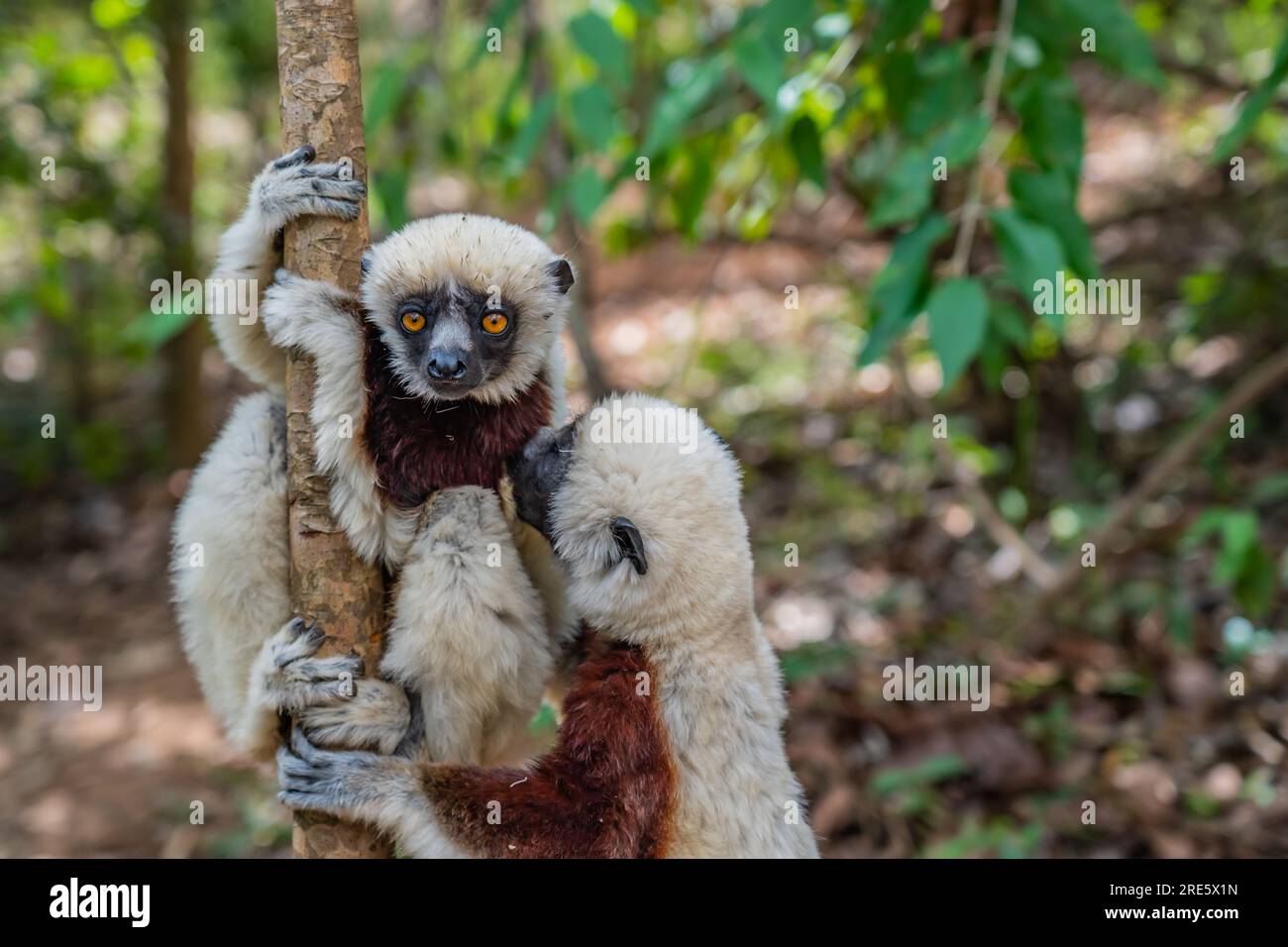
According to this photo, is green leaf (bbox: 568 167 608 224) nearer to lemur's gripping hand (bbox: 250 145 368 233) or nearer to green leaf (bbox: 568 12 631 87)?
green leaf (bbox: 568 12 631 87)

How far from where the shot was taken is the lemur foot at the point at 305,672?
10.2 feet

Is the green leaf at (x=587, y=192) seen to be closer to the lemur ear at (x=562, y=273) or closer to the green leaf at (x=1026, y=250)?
the lemur ear at (x=562, y=273)

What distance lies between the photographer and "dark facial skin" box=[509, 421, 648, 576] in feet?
10.8

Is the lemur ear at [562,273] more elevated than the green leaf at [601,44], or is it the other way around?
the green leaf at [601,44]

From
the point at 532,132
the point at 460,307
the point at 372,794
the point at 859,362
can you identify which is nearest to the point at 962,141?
the point at 859,362

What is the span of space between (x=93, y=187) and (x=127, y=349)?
1.63 metres

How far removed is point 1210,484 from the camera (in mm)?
8133

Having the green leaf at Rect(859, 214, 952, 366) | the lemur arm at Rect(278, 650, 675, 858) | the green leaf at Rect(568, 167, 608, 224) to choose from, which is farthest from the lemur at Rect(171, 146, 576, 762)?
the green leaf at Rect(859, 214, 952, 366)

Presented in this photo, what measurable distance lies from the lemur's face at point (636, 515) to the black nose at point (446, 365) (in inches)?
14.2

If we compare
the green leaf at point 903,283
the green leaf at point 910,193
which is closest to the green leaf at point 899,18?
the green leaf at point 910,193

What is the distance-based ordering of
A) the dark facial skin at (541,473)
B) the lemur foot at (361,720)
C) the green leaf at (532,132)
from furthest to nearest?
the green leaf at (532,132) → the dark facial skin at (541,473) → the lemur foot at (361,720)

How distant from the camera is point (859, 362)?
414cm
